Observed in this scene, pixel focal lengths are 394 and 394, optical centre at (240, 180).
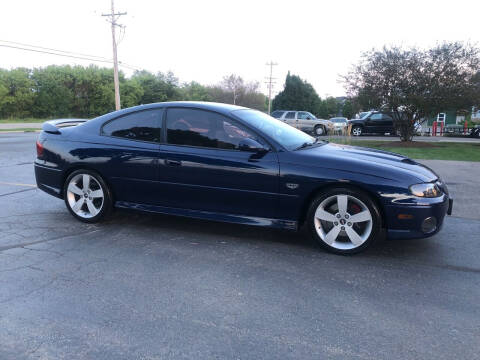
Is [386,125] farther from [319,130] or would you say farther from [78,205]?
[78,205]

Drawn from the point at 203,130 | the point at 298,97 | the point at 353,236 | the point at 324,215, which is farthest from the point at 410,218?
the point at 298,97

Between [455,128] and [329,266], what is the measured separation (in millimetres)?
29101

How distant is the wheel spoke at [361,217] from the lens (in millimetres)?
3852

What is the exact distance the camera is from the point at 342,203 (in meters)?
3.91

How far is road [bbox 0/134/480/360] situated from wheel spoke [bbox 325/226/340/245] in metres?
0.16

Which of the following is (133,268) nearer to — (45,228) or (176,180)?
(176,180)

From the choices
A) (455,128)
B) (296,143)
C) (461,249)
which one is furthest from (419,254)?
(455,128)

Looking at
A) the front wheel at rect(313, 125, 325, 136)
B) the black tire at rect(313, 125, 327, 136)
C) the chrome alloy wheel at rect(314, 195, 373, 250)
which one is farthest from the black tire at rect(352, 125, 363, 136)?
the chrome alloy wheel at rect(314, 195, 373, 250)

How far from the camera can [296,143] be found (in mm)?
4512

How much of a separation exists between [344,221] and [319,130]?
23912mm

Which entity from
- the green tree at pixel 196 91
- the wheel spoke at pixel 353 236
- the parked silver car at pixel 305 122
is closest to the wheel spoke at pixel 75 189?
the wheel spoke at pixel 353 236

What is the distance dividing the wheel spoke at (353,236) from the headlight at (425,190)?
26.3 inches

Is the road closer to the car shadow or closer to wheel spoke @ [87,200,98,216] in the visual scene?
the car shadow

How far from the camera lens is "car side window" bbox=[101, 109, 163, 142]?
4.64m
